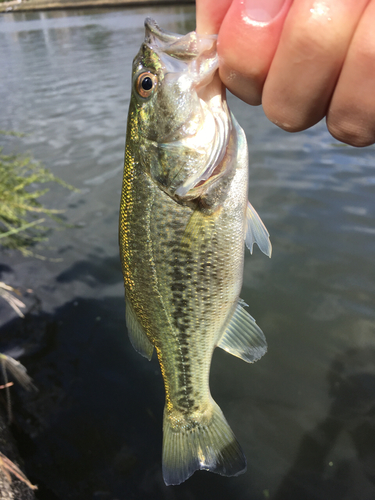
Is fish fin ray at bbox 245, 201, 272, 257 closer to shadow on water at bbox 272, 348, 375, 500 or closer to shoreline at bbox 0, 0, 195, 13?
shadow on water at bbox 272, 348, 375, 500

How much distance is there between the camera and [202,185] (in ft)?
5.72

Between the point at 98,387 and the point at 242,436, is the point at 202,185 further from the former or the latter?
the point at 98,387

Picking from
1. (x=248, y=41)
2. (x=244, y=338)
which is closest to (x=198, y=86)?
(x=248, y=41)

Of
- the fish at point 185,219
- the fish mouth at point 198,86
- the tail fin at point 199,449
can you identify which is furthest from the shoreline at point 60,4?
the tail fin at point 199,449

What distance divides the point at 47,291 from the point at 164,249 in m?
A: 4.36

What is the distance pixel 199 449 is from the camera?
207 centimetres

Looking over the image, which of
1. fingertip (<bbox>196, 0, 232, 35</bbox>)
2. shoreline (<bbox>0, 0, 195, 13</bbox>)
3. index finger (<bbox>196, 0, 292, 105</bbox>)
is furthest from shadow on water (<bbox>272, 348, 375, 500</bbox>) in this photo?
shoreline (<bbox>0, 0, 195, 13</bbox>)

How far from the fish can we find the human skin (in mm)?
190

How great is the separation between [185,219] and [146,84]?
0.69 m

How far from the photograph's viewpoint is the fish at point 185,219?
168cm

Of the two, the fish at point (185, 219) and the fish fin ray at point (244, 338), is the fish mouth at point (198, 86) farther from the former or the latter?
the fish fin ray at point (244, 338)

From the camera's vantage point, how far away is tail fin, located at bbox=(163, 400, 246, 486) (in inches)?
77.0

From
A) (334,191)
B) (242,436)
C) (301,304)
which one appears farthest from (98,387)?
(334,191)

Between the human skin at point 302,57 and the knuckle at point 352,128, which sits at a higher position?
the human skin at point 302,57
